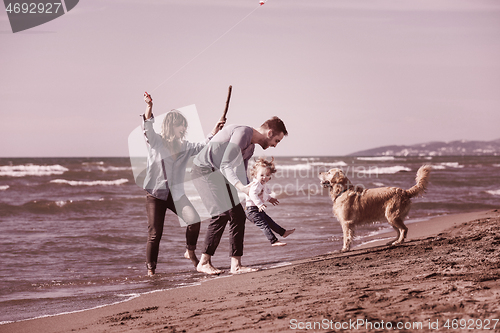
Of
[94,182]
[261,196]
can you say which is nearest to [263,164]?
[261,196]

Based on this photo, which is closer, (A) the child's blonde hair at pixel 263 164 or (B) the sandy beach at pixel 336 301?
(B) the sandy beach at pixel 336 301

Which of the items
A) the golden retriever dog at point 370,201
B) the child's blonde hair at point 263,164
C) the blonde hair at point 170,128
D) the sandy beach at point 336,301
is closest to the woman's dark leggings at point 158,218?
the blonde hair at point 170,128

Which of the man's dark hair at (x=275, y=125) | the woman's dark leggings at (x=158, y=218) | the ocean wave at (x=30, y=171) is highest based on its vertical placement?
the man's dark hair at (x=275, y=125)

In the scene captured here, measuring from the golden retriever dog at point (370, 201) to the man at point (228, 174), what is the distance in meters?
2.18

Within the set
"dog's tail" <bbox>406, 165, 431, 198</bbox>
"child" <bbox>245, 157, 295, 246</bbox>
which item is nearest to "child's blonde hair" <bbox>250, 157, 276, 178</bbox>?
"child" <bbox>245, 157, 295, 246</bbox>

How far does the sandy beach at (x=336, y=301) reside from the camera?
9.45 ft

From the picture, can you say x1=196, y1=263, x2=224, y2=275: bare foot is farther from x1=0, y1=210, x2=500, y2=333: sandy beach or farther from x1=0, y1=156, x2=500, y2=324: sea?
x1=0, y1=210, x2=500, y2=333: sandy beach

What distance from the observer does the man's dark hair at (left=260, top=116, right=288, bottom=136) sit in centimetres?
506

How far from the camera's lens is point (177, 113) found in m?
5.64

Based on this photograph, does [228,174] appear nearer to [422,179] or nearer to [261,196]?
[261,196]

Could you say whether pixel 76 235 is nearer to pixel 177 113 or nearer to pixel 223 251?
pixel 223 251

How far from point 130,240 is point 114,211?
4858 mm

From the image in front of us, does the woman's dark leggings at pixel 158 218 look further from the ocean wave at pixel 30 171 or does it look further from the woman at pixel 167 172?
the ocean wave at pixel 30 171

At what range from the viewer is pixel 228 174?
476 centimetres
